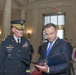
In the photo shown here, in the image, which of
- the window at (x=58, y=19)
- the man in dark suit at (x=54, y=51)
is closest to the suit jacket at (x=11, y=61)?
the man in dark suit at (x=54, y=51)

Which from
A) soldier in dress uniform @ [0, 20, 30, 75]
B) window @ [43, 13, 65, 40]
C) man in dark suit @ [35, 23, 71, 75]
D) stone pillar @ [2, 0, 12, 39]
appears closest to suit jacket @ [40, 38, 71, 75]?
man in dark suit @ [35, 23, 71, 75]

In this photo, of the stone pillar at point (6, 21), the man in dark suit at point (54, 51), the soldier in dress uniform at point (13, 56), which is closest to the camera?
the man in dark suit at point (54, 51)

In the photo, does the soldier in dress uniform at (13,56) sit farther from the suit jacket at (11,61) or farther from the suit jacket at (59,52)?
the suit jacket at (59,52)

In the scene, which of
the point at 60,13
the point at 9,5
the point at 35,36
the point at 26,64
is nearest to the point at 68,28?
the point at 60,13

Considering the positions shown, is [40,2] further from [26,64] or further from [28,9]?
[26,64]

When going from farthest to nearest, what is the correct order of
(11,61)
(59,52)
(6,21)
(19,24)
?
(6,21) < (19,24) < (11,61) < (59,52)

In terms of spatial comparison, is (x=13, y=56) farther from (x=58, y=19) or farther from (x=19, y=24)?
(x=58, y=19)

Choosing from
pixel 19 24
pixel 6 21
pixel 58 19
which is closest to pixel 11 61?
pixel 19 24

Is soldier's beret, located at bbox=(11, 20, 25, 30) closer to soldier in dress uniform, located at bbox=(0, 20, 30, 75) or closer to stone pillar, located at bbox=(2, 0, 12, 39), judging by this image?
soldier in dress uniform, located at bbox=(0, 20, 30, 75)

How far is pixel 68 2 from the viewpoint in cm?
1722

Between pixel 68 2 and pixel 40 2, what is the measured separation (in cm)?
249

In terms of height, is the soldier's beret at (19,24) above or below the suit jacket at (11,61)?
above

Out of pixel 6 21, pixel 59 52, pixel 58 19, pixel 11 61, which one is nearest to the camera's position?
pixel 59 52

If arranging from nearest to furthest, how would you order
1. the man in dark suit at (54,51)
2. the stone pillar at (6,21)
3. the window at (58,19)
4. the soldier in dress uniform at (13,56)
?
1. the man in dark suit at (54,51)
2. the soldier in dress uniform at (13,56)
3. the stone pillar at (6,21)
4. the window at (58,19)
